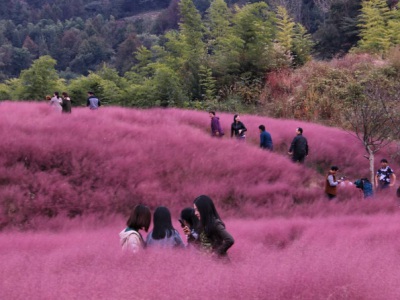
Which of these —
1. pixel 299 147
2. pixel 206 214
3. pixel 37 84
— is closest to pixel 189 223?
pixel 206 214

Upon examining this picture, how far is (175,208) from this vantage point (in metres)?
13.1

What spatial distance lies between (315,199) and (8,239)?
347 inches

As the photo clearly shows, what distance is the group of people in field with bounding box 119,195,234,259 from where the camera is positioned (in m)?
5.74

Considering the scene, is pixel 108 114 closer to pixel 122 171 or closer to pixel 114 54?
pixel 122 171

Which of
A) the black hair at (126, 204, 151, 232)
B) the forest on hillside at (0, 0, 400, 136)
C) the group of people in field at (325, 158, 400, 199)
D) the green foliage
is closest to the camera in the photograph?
the black hair at (126, 204, 151, 232)

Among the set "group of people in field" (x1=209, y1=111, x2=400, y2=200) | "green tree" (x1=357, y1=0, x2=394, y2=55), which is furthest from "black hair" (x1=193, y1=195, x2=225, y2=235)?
"green tree" (x1=357, y1=0, x2=394, y2=55)

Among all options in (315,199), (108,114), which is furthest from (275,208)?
(108,114)

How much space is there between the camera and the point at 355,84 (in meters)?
27.6

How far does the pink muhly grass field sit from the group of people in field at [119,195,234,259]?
27 centimetres

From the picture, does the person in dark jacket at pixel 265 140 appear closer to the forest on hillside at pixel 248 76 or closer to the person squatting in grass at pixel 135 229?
the forest on hillside at pixel 248 76

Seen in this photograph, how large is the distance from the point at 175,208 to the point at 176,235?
23.1 feet

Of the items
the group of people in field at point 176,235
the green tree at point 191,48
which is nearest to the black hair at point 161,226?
the group of people in field at point 176,235

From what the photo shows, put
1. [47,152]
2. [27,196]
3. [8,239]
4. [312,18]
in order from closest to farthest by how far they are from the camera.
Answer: [8,239]
[27,196]
[47,152]
[312,18]

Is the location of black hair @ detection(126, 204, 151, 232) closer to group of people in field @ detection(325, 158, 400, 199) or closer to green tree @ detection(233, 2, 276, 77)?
group of people in field @ detection(325, 158, 400, 199)
